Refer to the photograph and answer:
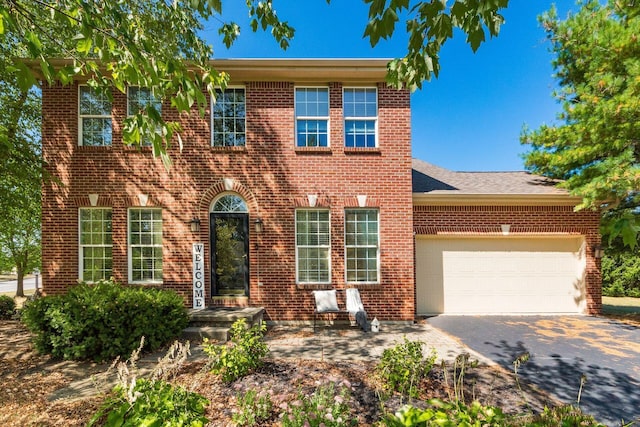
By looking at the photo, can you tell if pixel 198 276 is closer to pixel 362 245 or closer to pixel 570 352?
pixel 362 245

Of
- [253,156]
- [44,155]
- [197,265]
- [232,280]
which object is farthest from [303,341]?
[44,155]

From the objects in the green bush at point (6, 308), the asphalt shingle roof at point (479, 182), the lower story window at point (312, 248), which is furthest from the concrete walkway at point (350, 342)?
the green bush at point (6, 308)

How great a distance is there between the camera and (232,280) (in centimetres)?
716

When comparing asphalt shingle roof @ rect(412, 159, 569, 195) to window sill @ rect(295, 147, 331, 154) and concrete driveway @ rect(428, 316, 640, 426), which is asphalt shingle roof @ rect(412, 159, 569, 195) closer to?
window sill @ rect(295, 147, 331, 154)

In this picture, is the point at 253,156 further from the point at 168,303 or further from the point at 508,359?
the point at 508,359

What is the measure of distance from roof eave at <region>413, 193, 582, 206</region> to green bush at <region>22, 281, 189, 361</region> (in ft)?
22.0

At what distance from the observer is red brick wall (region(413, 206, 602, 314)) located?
7.82 meters

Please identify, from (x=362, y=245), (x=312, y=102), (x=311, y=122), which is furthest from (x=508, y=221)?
(x=312, y=102)

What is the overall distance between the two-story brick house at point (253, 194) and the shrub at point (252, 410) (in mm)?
4042

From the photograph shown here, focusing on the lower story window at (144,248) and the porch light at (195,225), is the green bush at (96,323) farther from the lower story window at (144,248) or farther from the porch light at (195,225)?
the porch light at (195,225)

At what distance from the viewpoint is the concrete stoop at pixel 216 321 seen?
568 cm

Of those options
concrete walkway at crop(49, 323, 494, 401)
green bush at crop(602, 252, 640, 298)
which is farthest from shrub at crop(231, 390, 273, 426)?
green bush at crop(602, 252, 640, 298)

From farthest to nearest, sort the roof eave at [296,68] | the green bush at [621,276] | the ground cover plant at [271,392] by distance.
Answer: the green bush at [621,276]
the roof eave at [296,68]
the ground cover plant at [271,392]

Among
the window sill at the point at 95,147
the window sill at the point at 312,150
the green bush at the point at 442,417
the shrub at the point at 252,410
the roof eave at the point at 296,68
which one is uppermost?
the roof eave at the point at 296,68
